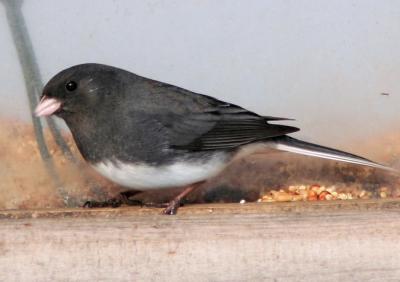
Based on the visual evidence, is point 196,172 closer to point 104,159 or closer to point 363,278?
point 104,159

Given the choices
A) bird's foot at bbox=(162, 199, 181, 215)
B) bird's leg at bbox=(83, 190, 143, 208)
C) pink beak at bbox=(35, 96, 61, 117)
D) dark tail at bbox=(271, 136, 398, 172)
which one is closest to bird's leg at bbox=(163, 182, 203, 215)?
bird's foot at bbox=(162, 199, 181, 215)

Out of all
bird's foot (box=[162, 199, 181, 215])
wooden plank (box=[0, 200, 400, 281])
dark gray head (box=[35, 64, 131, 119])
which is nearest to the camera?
wooden plank (box=[0, 200, 400, 281])

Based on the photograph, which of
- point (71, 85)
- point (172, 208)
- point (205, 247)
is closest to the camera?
point (205, 247)

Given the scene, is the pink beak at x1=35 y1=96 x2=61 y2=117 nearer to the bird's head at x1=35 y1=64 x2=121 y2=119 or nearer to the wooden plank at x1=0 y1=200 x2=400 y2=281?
the bird's head at x1=35 y1=64 x2=121 y2=119

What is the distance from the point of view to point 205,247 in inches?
85.8

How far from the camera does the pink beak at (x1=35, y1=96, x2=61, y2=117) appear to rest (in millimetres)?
2365

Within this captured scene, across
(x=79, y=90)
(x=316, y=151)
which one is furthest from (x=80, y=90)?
(x=316, y=151)

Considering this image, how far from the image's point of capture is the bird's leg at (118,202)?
243 cm

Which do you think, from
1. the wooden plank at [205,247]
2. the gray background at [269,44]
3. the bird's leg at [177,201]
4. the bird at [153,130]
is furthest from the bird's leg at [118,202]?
the gray background at [269,44]

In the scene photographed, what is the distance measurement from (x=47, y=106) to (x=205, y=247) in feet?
1.86

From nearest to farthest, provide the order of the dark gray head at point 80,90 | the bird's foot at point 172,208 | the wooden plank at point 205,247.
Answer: the wooden plank at point 205,247 → the bird's foot at point 172,208 → the dark gray head at point 80,90

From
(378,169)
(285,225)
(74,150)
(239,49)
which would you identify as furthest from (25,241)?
(378,169)

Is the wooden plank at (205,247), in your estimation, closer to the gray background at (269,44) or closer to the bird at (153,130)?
the bird at (153,130)

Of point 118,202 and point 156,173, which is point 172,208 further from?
point 118,202
